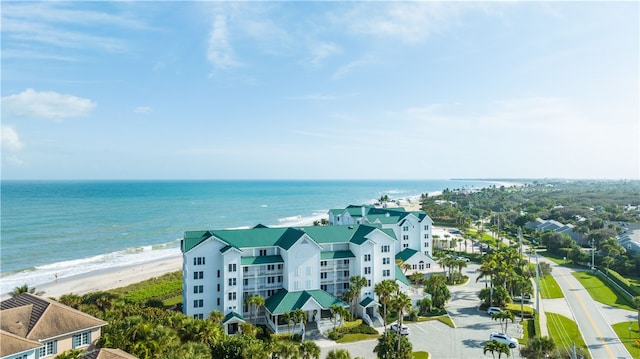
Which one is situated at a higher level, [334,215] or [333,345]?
[334,215]

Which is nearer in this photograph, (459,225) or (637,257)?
(637,257)

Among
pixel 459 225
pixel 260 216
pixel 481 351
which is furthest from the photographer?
pixel 260 216

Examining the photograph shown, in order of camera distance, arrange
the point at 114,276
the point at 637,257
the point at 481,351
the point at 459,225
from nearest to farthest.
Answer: the point at 481,351
the point at 637,257
the point at 114,276
the point at 459,225

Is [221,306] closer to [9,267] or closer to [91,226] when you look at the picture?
[9,267]

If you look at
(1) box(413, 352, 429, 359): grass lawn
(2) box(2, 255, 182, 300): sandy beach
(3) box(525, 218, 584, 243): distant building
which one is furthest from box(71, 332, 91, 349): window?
(3) box(525, 218, 584, 243): distant building

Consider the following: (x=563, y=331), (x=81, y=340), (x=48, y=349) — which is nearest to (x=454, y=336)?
(x=563, y=331)

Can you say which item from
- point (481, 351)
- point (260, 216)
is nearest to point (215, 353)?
point (481, 351)

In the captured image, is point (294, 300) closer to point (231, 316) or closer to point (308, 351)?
point (231, 316)

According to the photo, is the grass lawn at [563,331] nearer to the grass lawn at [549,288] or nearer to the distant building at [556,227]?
the grass lawn at [549,288]
